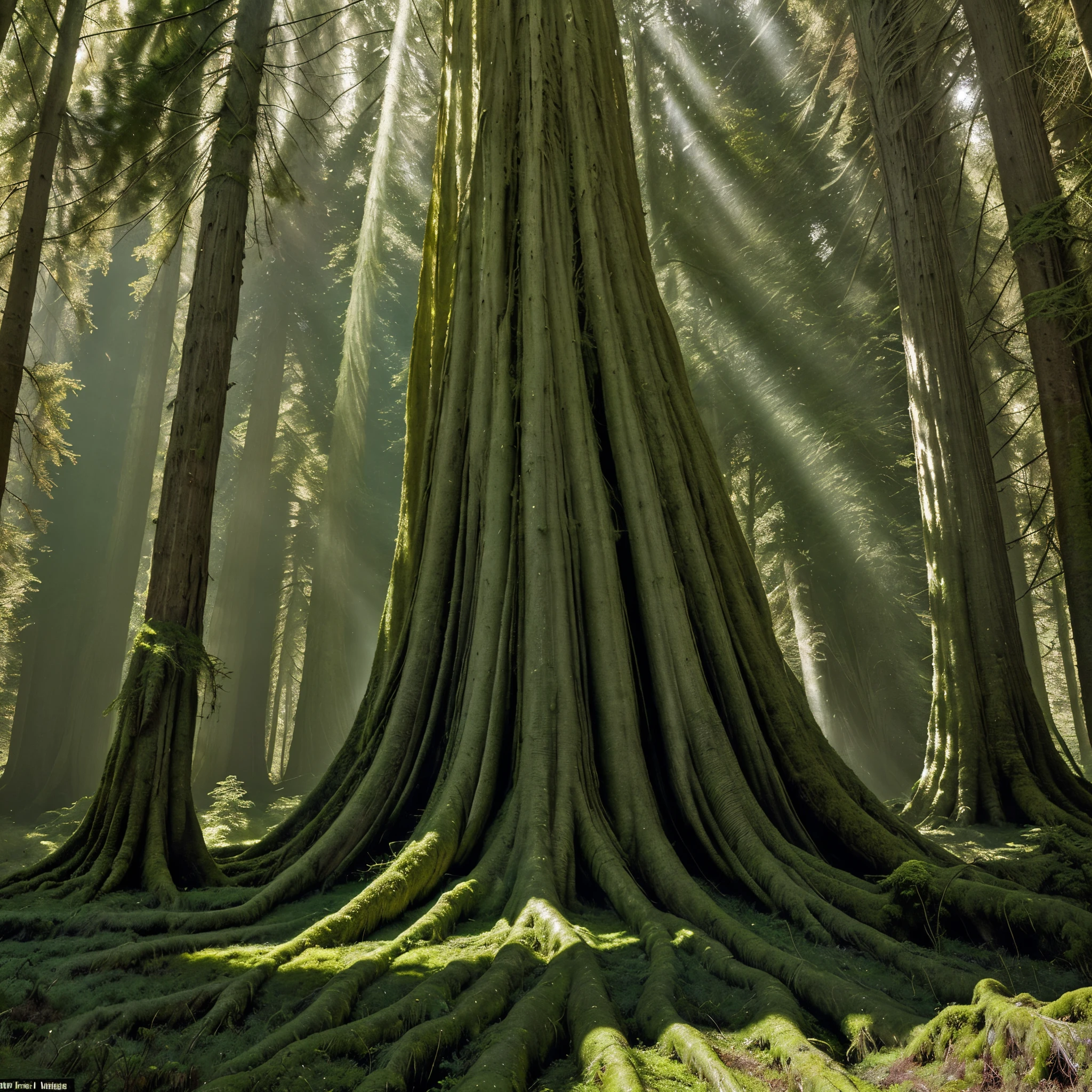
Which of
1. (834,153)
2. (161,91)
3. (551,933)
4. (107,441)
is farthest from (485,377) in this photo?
(107,441)

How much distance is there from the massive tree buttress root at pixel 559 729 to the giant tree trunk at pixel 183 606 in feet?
1.70

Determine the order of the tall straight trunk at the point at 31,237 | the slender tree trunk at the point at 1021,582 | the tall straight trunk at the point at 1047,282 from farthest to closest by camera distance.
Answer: the slender tree trunk at the point at 1021,582, the tall straight trunk at the point at 1047,282, the tall straight trunk at the point at 31,237

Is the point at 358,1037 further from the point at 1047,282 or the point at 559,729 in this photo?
the point at 1047,282

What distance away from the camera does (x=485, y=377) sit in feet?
15.3

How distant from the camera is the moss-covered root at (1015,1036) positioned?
4.57 ft

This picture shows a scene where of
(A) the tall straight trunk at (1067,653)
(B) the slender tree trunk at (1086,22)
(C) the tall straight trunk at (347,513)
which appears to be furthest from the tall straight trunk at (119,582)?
(A) the tall straight trunk at (1067,653)

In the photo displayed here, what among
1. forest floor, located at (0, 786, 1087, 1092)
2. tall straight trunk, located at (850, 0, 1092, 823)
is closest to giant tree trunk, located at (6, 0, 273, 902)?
forest floor, located at (0, 786, 1087, 1092)

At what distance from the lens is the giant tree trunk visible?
13.0 feet

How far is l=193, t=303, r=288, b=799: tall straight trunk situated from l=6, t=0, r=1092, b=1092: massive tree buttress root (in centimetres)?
866

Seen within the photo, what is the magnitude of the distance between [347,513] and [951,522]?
12665mm

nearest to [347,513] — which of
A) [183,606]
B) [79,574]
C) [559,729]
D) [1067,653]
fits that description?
[79,574]

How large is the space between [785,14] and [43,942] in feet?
53.7

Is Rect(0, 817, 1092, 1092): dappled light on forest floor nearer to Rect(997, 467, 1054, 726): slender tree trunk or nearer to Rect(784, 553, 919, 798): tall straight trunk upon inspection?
Rect(784, 553, 919, 798): tall straight trunk

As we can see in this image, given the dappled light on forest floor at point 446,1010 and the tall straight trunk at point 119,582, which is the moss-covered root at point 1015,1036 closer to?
the dappled light on forest floor at point 446,1010
